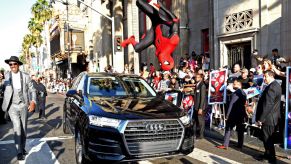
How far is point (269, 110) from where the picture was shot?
584cm

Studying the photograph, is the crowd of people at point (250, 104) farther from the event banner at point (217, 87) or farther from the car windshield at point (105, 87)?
the car windshield at point (105, 87)

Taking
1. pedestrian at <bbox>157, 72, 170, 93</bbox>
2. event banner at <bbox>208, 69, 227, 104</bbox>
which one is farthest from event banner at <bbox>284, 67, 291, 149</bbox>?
pedestrian at <bbox>157, 72, 170, 93</bbox>

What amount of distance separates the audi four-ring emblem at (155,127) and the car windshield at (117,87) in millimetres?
1455

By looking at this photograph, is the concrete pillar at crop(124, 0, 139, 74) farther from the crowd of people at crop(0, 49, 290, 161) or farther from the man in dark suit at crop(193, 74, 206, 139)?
the man in dark suit at crop(193, 74, 206, 139)

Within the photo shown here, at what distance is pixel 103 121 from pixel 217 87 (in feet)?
17.5

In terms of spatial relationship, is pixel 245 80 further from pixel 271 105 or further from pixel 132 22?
pixel 132 22

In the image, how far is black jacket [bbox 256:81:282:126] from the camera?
5.81 metres

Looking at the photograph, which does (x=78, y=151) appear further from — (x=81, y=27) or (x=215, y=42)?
(x=81, y=27)

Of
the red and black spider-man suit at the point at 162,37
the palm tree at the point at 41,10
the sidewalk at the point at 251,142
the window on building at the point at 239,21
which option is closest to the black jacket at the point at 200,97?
the sidewalk at the point at 251,142

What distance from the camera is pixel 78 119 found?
570 cm

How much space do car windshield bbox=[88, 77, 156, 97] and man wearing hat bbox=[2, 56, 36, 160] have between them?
1.38 m

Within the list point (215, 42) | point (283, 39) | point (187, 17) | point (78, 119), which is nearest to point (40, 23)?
point (187, 17)

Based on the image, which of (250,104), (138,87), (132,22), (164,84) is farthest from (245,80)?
(132,22)

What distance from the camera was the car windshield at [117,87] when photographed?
6206 millimetres
